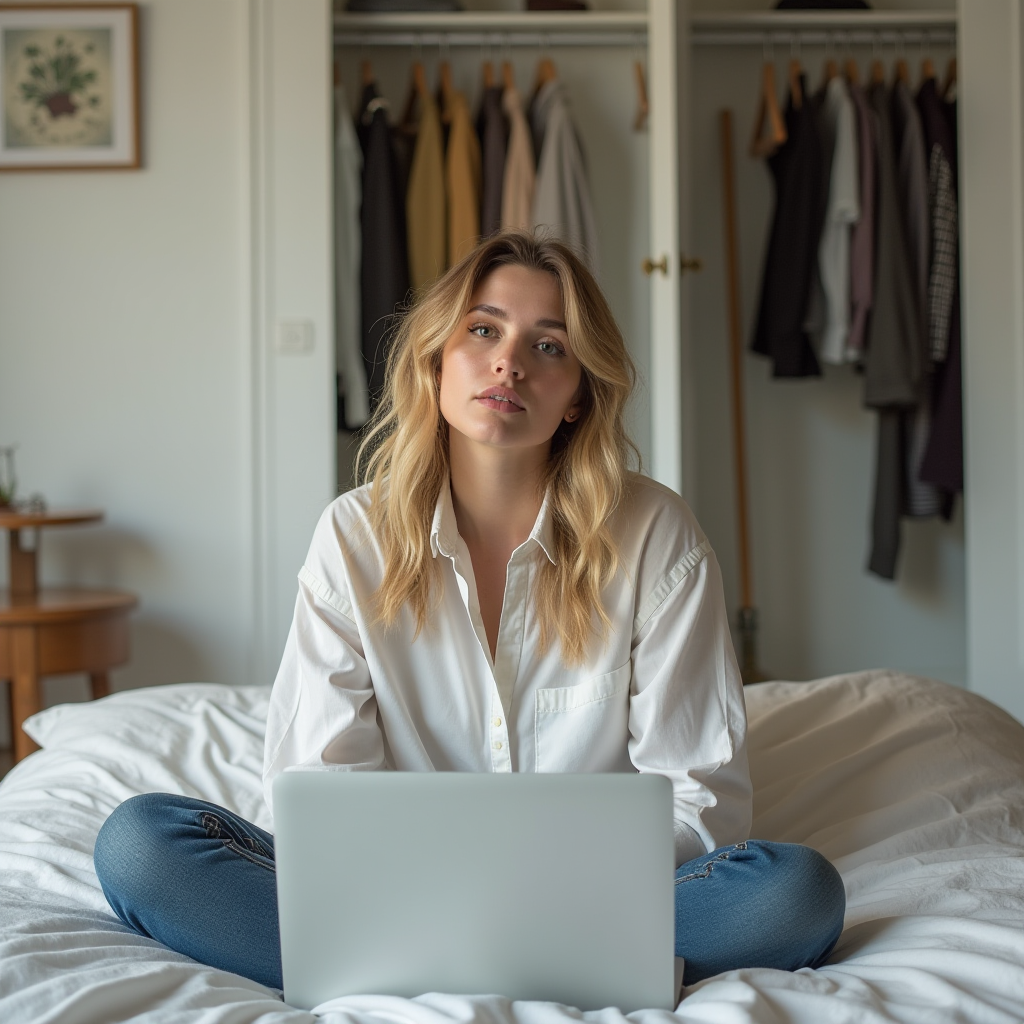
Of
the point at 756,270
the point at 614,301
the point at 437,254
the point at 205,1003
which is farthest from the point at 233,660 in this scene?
the point at 205,1003

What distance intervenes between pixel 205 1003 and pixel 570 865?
1.09 feet

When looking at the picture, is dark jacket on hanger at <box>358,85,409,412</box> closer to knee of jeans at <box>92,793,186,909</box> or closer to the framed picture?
the framed picture

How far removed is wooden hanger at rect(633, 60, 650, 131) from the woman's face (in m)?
2.13

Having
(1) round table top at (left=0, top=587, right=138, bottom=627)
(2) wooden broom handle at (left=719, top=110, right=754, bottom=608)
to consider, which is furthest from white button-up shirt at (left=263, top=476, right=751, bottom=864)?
(2) wooden broom handle at (left=719, top=110, right=754, bottom=608)

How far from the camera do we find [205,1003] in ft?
3.37

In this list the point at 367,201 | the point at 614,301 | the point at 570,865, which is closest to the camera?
the point at 570,865

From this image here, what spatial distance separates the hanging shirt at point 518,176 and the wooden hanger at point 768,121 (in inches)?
27.3

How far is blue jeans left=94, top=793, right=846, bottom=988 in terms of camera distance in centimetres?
115

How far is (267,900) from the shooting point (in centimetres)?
120

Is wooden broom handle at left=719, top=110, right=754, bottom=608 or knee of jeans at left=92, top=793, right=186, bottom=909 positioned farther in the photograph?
wooden broom handle at left=719, top=110, right=754, bottom=608

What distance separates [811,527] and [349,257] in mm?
1613

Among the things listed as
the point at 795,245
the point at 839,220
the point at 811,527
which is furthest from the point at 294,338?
the point at 811,527

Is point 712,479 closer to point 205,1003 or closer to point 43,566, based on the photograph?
point 43,566

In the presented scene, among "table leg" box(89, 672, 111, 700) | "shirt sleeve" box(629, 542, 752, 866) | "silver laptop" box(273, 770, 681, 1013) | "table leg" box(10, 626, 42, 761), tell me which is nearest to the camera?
"silver laptop" box(273, 770, 681, 1013)
